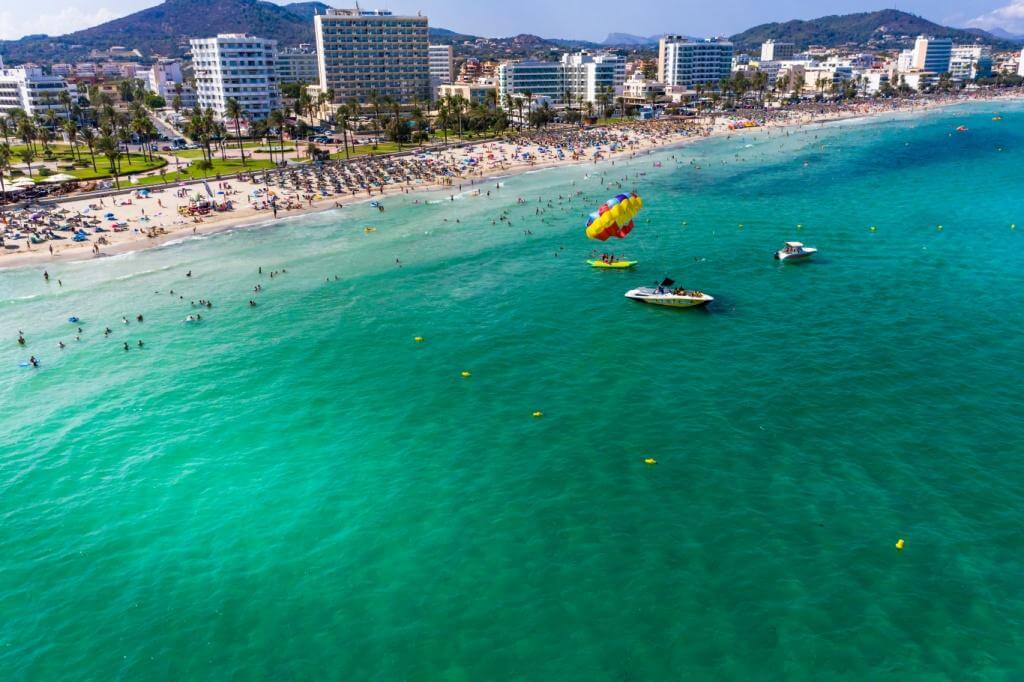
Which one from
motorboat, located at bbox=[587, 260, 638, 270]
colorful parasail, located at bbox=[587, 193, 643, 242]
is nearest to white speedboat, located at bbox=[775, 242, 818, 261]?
motorboat, located at bbox=[587, 260, 638, 270]

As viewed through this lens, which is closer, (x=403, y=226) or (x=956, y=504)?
(x=956, y=504)

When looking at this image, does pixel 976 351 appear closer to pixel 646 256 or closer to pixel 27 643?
pixel 646 256

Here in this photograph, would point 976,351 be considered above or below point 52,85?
below

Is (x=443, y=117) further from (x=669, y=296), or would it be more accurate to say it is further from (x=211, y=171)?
(x=669, y=296)

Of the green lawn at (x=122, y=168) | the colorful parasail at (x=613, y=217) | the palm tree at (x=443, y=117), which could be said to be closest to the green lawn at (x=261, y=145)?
the green lawn at (x=122, y=168)

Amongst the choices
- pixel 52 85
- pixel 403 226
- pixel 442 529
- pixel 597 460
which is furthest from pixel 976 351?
pixel 52 85

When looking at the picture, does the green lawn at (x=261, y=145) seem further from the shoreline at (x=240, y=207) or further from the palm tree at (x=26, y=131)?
the palm tree at (x=26, y=131)

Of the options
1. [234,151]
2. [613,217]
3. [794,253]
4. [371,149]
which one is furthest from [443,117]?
[613,217]
